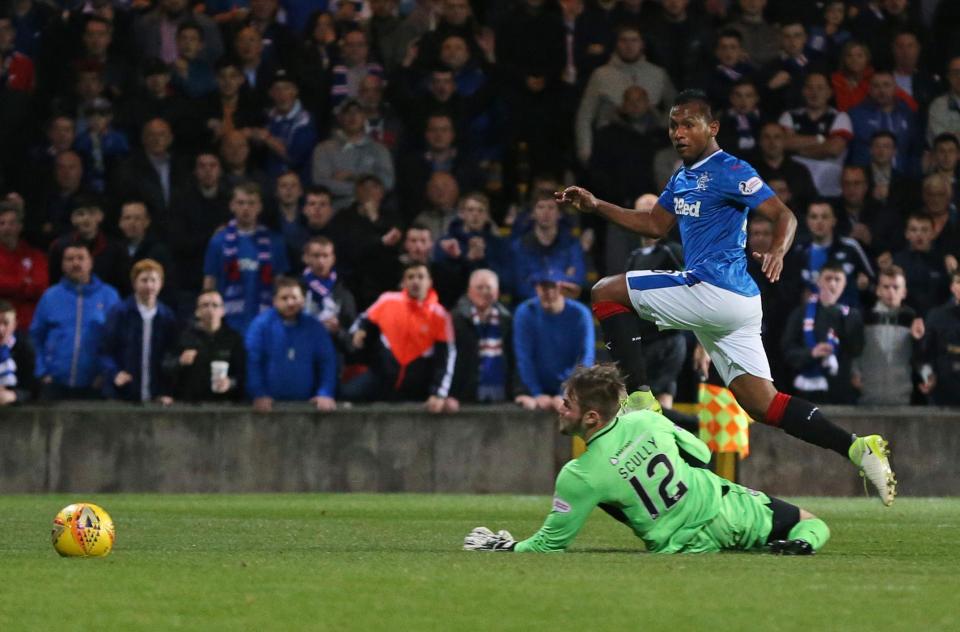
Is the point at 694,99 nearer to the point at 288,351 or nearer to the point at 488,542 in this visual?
the point at 488,542

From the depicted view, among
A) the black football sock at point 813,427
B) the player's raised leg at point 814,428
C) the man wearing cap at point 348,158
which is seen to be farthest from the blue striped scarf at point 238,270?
the black football sock at point 813,427

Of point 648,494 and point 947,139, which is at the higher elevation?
point 947,139

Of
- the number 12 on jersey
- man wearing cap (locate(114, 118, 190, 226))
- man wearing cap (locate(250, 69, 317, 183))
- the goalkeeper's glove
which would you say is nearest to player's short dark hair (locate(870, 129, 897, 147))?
man wearing cap (locate(250, 69, 317, 183))

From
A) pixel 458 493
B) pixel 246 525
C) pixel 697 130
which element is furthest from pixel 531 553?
pixel 458 493

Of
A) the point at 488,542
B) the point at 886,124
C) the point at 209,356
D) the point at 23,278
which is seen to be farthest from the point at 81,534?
the point at 886,124

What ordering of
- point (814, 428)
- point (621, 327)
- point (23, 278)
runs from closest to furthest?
point (814, 428), point (621, 327), point (23, 278)

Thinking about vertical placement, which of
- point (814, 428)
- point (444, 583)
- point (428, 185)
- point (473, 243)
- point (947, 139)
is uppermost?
point (947, 139)

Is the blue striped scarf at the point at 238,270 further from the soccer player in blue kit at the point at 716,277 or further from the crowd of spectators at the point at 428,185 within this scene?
the soccer player in blue kit at the point at 716,277

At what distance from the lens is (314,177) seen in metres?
18.7

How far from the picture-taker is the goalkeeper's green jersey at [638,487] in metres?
8.84

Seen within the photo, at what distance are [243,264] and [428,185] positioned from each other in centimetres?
204

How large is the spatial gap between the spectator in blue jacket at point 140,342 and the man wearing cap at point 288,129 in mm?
2374

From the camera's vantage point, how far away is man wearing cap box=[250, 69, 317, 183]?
1877 centimetres

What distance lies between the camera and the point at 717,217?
10.3m
